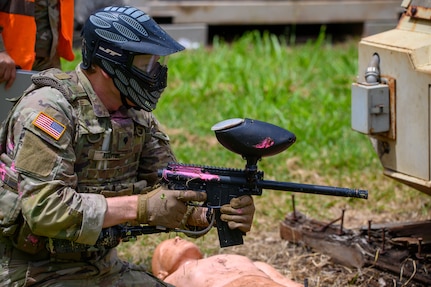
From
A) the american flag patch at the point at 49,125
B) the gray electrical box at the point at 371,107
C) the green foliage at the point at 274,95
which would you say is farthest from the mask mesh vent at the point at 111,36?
the green foliage at the point at 274,95

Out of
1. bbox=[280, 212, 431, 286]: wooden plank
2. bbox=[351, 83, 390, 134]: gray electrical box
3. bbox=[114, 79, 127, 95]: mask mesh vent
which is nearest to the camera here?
bbox=[114, 79, 127, 95]: mask mesh vent

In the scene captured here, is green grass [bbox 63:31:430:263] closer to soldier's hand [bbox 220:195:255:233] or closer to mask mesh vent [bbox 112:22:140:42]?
soldier's hand [bbox 220:195:255:233]

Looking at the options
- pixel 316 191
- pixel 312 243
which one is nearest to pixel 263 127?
pixel 316 191

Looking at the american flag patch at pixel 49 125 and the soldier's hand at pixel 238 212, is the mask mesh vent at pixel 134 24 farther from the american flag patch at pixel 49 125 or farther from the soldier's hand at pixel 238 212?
the soldier's hand at pixel 238 212

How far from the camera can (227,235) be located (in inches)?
147

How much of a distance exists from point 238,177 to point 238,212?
0.15 metres

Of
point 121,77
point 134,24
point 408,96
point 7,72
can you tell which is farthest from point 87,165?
point 408,96

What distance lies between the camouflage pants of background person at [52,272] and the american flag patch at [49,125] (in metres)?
0.63

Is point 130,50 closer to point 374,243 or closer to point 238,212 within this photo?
point 238,212

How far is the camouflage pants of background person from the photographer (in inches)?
151

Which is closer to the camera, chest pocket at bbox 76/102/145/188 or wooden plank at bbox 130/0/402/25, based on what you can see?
chest pocket at bbox 76/102/145/188

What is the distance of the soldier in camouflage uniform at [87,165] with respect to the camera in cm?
360

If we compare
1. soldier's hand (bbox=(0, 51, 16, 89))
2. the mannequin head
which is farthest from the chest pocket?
soldier's hand (bbox=(0, 51, 16, 89))

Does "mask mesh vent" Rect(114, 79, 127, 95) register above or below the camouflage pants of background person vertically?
above
